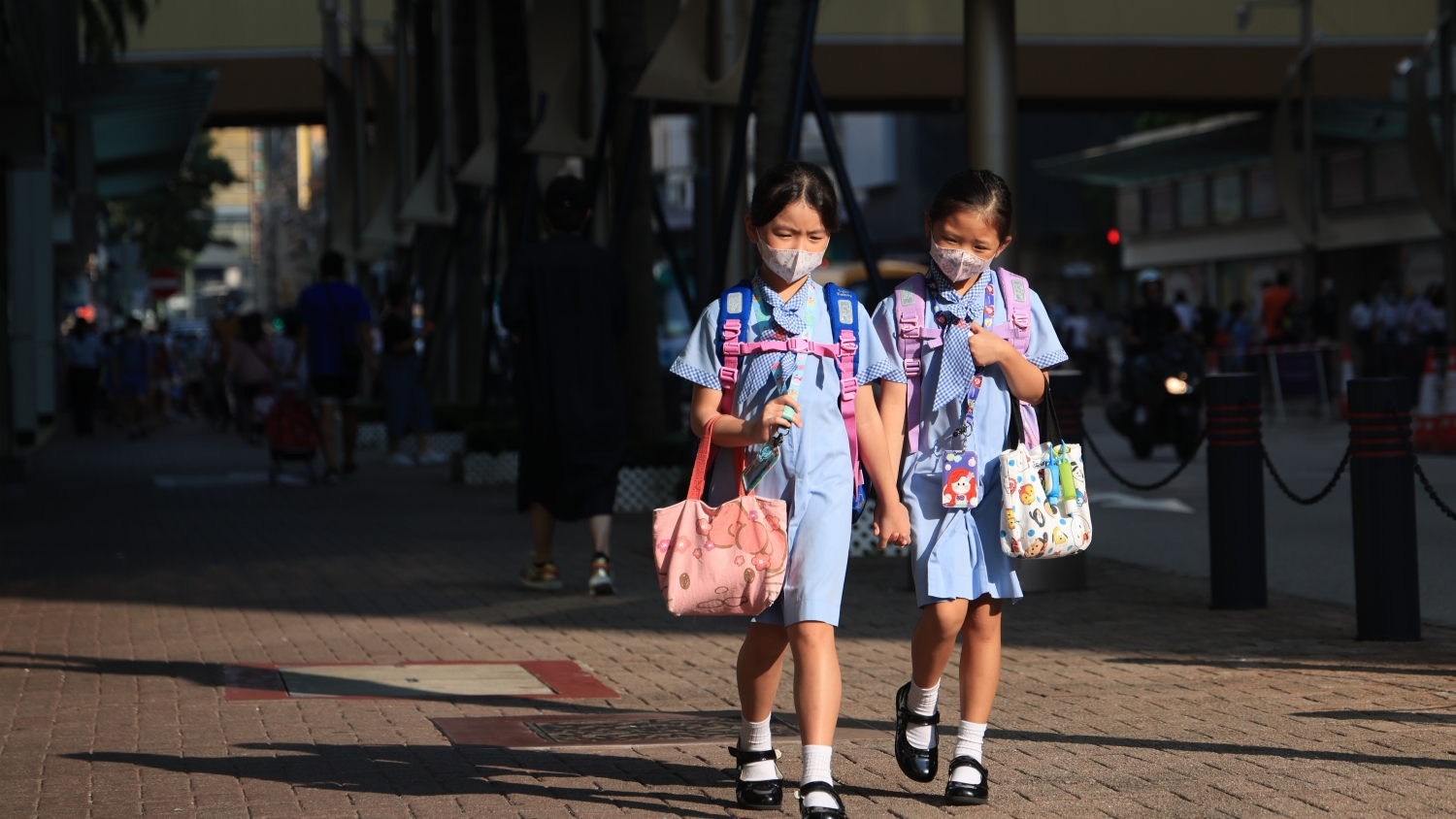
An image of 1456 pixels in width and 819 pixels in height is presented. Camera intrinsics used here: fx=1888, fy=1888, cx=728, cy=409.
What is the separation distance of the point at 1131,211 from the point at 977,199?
4875 centimetres

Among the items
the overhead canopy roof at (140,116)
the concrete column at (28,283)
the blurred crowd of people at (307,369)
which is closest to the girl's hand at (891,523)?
the blurred crowd of people at (307,369)

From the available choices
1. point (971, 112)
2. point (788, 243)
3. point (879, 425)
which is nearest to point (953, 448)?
point (879, 425)

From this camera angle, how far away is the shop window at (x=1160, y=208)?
49781 millimetres

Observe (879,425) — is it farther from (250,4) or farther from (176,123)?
(250,4)

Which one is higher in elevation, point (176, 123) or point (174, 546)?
point (176, 123)

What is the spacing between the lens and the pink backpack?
488 cm

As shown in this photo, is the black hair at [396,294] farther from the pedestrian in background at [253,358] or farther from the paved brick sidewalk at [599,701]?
the paved brick sidewalk at [599,701]

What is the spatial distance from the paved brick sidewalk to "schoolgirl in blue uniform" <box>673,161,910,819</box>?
0.36 meters

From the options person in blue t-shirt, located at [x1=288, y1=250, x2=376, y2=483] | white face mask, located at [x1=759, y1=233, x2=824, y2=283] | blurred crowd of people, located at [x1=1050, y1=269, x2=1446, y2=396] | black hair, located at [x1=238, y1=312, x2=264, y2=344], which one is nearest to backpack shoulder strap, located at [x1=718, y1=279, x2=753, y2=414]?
white face mask, located at [x1=759, y1=233, x2=824, y2=283]

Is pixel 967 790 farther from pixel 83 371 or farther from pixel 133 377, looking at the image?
pixel 83 371

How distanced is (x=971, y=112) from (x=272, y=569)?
4703 millimetres

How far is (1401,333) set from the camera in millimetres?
29312

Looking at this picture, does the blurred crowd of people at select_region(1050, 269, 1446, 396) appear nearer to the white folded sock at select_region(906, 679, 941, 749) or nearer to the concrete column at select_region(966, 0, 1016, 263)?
the concrete column at select_region(966, 0, 1016, 263)

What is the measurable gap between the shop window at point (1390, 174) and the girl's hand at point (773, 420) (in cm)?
3625
